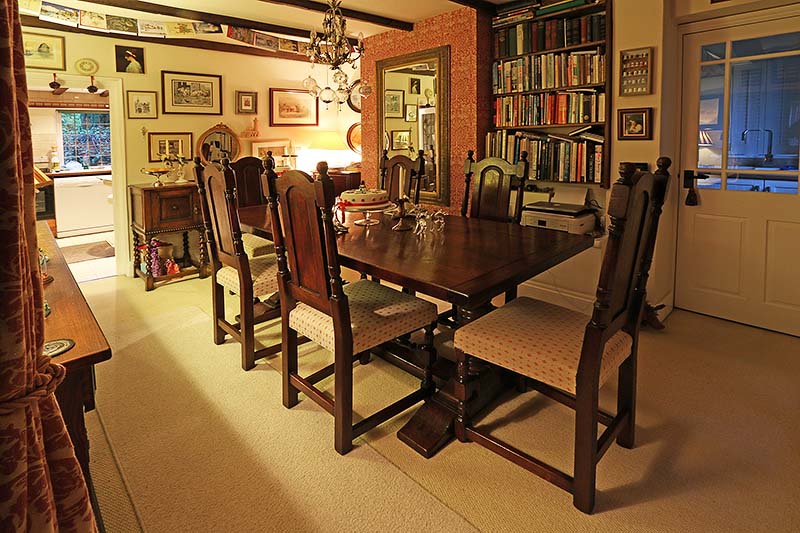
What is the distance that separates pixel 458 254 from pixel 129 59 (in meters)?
3.90

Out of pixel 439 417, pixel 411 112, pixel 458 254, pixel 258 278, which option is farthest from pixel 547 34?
pixel 439 417

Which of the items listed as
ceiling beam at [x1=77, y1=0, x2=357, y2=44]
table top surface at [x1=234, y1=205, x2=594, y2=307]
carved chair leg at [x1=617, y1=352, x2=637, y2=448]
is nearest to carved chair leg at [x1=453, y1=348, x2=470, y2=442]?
table top surface at [x1=234, y1=205, x2=594, y2=307]

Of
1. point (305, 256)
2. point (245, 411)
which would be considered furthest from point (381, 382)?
point (305, 256)

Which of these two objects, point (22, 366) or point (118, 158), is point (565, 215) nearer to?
point (22, 366)

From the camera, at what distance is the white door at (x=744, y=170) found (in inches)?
127

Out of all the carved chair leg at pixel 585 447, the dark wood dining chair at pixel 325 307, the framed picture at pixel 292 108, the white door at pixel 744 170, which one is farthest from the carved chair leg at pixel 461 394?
the framed picture at pixel 292 108

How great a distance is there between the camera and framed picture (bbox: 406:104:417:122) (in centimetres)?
480

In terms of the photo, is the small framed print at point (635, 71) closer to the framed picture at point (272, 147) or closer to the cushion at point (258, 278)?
the cushion at point (258, 278)

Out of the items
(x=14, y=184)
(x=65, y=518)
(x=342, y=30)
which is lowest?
(x=65, y=518)

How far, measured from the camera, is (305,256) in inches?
84.3

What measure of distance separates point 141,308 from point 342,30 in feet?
8.42

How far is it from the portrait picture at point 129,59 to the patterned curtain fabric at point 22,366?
4.46 m

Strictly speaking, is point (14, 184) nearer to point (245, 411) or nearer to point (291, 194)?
point (291, 194)

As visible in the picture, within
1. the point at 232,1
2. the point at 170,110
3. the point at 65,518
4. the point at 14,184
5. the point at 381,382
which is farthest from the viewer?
the point at 170,110
